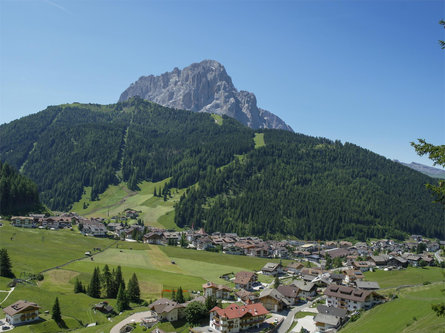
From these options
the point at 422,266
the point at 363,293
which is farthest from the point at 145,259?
the point at 422,266

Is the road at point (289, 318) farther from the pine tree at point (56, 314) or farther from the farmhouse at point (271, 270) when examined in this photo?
the pine tree at point (56, 314)

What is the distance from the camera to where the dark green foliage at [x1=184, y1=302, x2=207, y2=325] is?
6650 cm

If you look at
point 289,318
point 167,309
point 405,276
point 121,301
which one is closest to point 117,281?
point 121,301

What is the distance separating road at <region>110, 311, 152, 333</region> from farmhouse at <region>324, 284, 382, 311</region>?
4194 centimetres

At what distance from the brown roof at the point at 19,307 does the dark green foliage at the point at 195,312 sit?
2896cm

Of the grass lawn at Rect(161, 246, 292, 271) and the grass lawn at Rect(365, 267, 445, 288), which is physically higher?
the grass lawn at Rect(365, 267, 445, 288)

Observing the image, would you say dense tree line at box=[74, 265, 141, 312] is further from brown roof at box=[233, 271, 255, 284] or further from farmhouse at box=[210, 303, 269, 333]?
brown roof at box=[233, 271, 255, 284]

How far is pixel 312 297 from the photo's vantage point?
8731cm

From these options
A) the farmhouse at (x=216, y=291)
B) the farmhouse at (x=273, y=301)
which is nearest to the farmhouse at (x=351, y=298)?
the farmhouse at (x=273, y=301)

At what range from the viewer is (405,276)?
10400 cm

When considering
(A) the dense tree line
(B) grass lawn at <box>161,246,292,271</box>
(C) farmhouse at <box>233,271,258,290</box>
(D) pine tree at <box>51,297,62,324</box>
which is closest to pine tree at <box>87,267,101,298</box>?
(A) the dense tree line

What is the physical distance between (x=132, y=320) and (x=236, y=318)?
20520 millimetres

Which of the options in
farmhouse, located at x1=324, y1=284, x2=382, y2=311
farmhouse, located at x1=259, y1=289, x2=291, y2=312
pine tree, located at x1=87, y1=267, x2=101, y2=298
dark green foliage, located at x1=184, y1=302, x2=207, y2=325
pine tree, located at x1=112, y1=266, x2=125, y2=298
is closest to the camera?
dark green foliage, located at x1=184, y1=302, x2=207, y2=325

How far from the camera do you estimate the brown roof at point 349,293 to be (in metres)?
75.4
